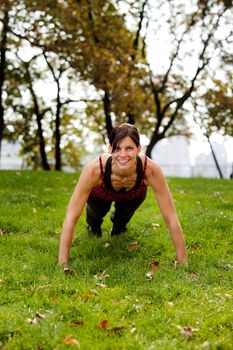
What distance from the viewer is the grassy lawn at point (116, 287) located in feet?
15.6

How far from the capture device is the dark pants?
774cm

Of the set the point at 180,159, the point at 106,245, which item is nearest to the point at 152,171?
the point at 106,245

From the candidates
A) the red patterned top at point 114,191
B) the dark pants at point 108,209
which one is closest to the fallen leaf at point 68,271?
the red patterned top at point 114,191

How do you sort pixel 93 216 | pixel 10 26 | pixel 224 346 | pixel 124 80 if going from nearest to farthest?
1. pixel 224 346
2. pixel 93 216
3. pixel 10 26
4. pixel 124 80

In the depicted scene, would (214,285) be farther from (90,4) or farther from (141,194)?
(90,4)

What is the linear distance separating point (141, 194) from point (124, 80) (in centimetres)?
1844

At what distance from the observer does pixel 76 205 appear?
680 centimetres

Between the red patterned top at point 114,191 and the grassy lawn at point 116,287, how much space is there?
953 mm

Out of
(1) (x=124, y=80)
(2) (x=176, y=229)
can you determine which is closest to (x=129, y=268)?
(2) (x=176, y=229)

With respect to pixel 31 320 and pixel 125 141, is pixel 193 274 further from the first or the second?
pixel 31 320

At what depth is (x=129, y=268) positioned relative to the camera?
22.9 ft

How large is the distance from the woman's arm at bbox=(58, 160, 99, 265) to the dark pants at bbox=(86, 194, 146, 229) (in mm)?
891

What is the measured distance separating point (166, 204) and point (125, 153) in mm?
1021

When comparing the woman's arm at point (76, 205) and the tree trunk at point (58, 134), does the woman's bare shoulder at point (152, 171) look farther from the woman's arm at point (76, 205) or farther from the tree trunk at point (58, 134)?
the tree trunk at point (58, 134)
